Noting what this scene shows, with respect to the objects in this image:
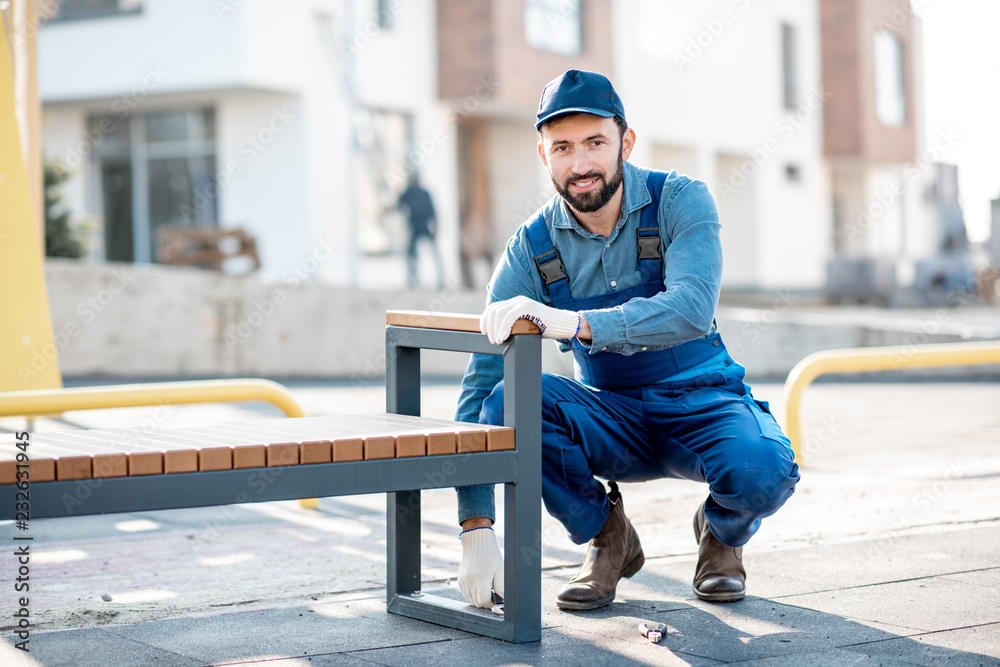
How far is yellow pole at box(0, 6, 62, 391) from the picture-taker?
6.99 meters

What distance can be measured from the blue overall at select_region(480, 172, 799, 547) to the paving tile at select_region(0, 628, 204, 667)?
109cm

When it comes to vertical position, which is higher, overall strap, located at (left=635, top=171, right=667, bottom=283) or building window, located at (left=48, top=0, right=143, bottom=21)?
building window, located at (left=48, top=0, right=143, bottom=21)

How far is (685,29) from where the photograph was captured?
29438mm

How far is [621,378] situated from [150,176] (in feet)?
61.4

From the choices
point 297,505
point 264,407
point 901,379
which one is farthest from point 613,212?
point 901,379

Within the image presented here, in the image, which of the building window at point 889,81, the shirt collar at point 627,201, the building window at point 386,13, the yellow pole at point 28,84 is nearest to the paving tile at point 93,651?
the shirt collar at point 627,201

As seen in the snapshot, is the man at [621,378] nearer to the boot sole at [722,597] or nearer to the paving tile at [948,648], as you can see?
the boot sole at [722,597]

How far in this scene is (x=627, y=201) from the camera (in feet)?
12.6

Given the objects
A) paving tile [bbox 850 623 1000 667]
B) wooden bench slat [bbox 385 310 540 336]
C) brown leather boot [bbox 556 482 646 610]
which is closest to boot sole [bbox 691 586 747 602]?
brown leather boot [bbox 556 482 646 610]

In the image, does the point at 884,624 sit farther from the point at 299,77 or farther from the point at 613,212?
the point at 299,77

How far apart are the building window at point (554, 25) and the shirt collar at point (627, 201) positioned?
64.4 feet

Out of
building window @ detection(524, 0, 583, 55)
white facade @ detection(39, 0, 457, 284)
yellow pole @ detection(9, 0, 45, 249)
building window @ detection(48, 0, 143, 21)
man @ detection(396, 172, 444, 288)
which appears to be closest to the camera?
yellow pole @ detection(9, 0, 45, 249)

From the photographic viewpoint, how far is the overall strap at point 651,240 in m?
3.79

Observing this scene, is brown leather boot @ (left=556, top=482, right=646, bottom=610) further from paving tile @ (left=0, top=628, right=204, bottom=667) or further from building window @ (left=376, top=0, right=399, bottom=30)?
building window @ (left=376, top=0, right=399, bottom=30)
